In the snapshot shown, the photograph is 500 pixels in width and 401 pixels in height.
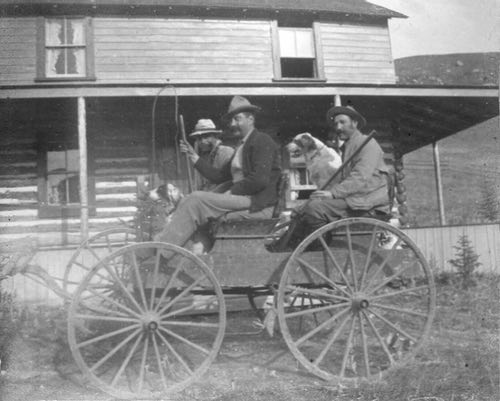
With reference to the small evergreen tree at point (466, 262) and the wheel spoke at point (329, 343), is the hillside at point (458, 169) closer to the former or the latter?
the small evergreen tree at point (466, 262)

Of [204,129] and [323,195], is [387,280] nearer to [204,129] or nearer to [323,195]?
[323,195]

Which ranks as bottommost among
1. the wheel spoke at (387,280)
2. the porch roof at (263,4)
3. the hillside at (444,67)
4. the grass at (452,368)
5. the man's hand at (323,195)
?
the grass at (452,368)

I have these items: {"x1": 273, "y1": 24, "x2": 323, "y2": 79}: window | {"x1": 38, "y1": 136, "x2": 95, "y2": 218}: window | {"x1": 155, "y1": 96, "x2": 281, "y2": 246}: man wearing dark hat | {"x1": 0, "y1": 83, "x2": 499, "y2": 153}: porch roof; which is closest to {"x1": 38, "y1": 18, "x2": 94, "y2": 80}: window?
{"x1": 38, "y1": 136, "x2": 95, "y2": 218}: window

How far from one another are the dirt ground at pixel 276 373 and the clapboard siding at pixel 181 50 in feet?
21.4

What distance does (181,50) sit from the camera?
443 inches

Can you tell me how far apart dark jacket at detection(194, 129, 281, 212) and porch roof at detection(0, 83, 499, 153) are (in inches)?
137

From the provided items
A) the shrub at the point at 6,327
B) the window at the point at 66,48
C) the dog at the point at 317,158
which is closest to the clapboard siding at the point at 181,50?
the window at the point at 66,48

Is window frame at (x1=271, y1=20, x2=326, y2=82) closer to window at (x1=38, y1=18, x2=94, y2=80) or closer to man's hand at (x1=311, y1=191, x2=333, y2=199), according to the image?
window at (x1=38, y1=18, x2=94, y2=80)

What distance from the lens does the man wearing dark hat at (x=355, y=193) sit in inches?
162

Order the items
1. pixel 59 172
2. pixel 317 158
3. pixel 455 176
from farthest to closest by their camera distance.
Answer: pixel 455 176, pixel 59 172, pixel 317 158

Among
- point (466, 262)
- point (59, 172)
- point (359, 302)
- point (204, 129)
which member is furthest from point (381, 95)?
point (359, 302)

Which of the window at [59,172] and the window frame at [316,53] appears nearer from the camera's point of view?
the window at [59,172]

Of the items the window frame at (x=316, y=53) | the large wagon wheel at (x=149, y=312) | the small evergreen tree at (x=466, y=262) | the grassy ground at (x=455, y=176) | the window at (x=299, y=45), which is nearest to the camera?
the large wagon wheel at (x=149, y=312)

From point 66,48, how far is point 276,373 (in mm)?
9274
